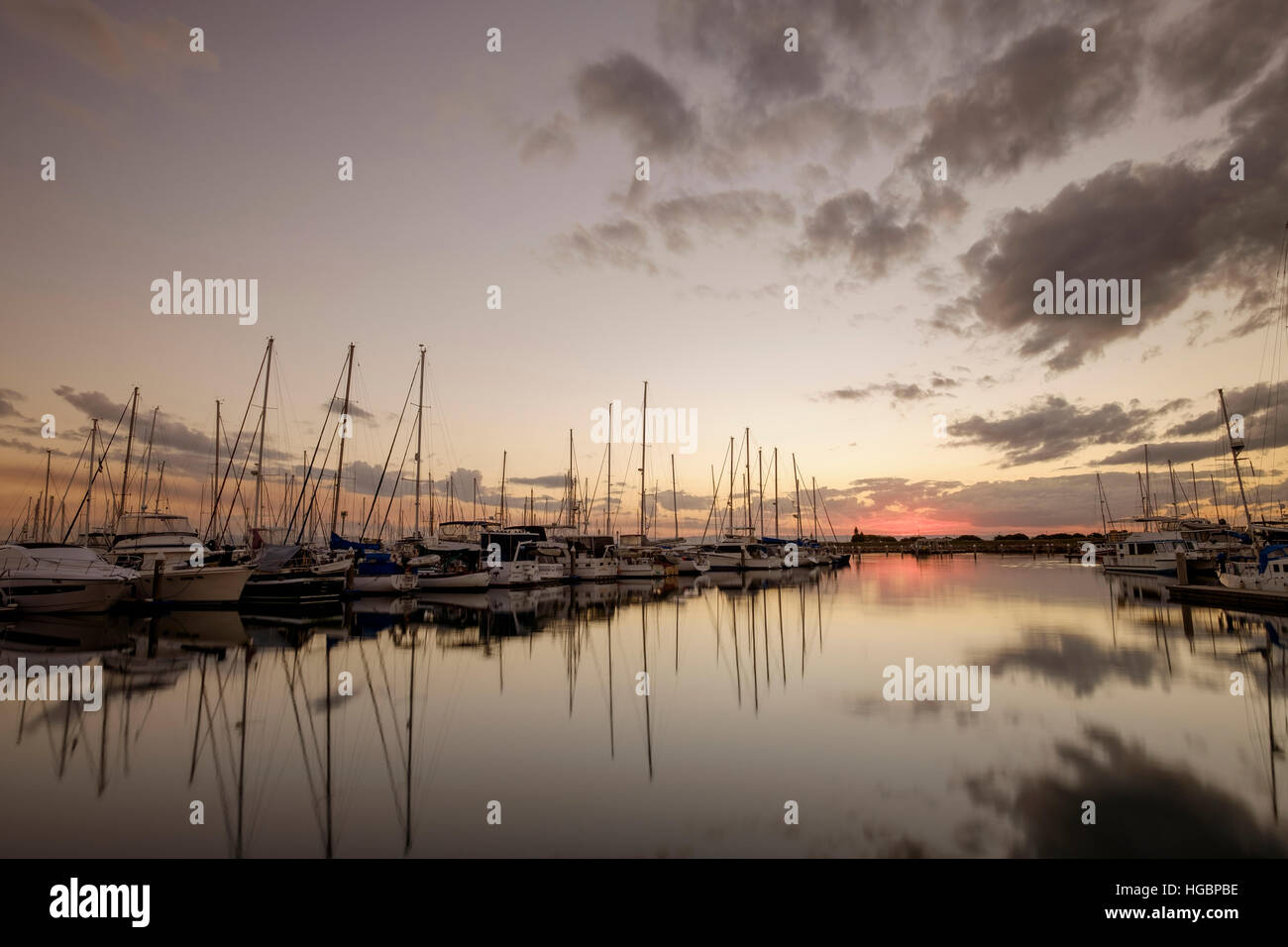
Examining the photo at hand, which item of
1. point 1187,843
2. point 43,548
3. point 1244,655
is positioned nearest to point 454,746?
point 1187,843

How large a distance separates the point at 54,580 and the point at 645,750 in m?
32.6

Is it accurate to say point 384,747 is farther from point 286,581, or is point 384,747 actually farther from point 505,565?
point 505,565

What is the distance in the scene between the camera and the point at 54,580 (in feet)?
98.2

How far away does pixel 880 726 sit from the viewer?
42.9ft

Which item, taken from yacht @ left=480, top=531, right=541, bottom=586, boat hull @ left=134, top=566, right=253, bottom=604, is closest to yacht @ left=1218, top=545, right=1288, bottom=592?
yacht @ left=480, top=531, right=541, bottom=586

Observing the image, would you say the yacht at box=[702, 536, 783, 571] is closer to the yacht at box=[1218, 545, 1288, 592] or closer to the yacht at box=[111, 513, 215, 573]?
the yacht at box=[1218, 545, 1288, 592]

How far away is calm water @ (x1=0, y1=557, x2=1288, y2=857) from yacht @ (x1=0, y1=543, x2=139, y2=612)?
22.8ft

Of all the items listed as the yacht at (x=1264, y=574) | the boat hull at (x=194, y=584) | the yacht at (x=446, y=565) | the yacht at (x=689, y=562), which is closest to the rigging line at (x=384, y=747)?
the boat hull at (x=194, y=584)

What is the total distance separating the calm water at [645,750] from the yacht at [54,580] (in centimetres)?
695

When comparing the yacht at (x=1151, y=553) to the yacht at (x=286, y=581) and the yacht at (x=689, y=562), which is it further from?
the yacht at (x=286, y=581)

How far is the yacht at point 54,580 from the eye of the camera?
98.2 feet

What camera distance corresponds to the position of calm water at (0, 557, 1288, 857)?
8.14 meters
